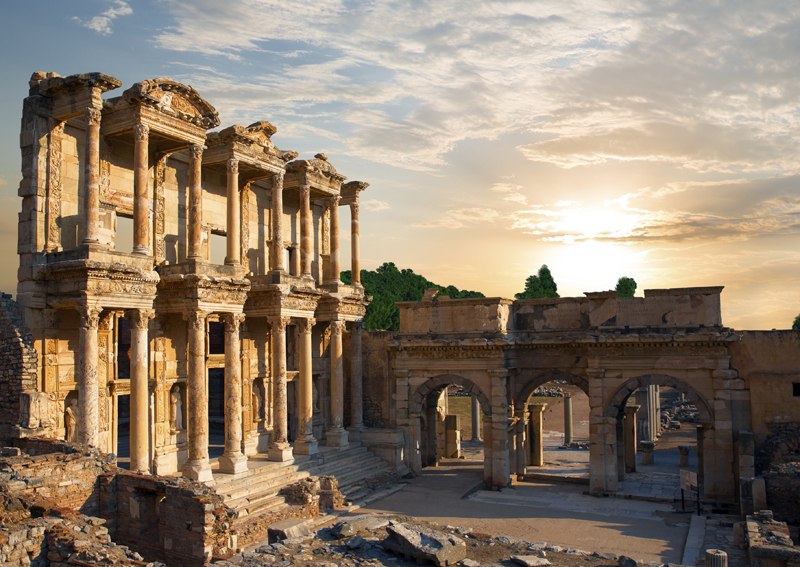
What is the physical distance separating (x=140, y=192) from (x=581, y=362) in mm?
16451

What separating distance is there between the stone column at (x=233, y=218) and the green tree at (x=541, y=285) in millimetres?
55421

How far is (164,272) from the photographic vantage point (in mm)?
21359

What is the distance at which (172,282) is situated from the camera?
2122 cm

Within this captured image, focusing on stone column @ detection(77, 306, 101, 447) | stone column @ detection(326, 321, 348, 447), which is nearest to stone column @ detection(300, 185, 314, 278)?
stone column @ detection(326, 321, 348, 447)

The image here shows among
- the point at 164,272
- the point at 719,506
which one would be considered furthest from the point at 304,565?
the point at 719,506

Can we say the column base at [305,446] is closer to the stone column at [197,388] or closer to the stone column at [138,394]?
the stone column at [197,388]

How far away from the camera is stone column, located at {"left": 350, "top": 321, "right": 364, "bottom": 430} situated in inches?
1152

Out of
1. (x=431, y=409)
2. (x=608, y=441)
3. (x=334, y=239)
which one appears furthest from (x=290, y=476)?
(x=608, y=441)

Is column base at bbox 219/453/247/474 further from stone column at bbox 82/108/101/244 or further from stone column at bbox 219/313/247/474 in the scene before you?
stone column at bbox 82/108/101/244

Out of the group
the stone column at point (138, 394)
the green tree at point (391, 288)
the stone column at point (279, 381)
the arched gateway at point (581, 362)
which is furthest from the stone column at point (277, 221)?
the green tree at point (391, 288)

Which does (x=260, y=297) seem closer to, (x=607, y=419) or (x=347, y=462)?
(x=347, y=462)

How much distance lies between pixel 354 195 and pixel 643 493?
16.9 meters

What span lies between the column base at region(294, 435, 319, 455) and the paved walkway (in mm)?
3487

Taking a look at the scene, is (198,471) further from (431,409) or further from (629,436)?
(629,436)
